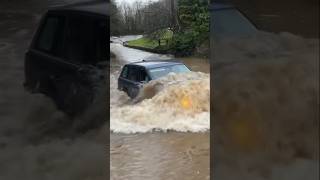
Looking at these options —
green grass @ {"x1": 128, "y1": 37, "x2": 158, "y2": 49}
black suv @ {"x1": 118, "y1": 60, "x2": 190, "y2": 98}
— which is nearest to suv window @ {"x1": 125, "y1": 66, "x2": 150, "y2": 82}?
black suv @ {"x1": 118, "y1": 60, "x2": 190, "y2": 98}

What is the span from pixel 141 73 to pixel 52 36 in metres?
9.26

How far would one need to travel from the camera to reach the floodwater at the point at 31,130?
4223 millimetres

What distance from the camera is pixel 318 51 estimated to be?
11.5 feet

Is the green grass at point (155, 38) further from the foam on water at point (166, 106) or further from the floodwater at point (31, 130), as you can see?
the floodwater at point (31, 130)

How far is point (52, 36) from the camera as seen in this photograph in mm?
4629

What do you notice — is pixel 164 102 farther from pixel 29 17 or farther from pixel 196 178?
pixel 29 17

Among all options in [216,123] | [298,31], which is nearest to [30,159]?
[216,123]

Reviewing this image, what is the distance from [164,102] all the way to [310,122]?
33.2 feet

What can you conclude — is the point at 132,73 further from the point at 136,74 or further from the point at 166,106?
the point at 166,106

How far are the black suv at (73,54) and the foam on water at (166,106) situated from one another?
775 cm

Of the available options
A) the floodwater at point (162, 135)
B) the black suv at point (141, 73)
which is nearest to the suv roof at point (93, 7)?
the floodwater at point (162, 135)

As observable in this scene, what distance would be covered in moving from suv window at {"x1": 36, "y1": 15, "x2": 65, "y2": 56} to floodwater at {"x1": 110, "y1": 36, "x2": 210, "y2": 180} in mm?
4755

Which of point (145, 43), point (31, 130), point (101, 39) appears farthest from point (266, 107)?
point (145, 43)

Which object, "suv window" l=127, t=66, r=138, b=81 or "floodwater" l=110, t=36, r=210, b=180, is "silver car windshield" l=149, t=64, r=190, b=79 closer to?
"floodwater" l=110, t=36, r=210, b=180
